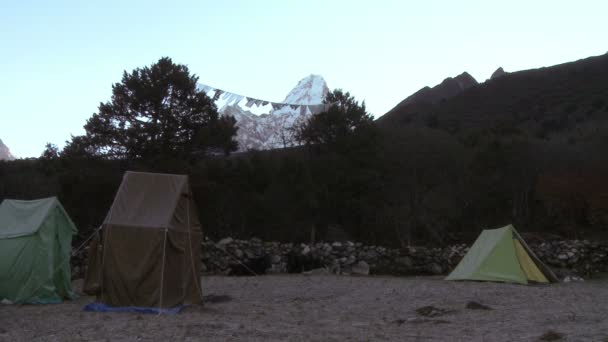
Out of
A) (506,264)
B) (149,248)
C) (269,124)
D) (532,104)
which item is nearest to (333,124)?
(269,124)

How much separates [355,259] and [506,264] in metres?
5.88

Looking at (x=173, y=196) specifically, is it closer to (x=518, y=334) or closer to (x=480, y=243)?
(x=518, y=334)

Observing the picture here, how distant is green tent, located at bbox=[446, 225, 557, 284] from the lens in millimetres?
15086

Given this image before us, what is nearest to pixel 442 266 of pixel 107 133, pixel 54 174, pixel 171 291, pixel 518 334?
pixel 171 291

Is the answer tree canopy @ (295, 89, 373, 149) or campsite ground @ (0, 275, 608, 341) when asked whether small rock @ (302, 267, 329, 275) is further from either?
tree canopy @ (295, 89, 373, 149)

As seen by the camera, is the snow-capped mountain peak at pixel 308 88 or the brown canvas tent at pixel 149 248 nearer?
the brown canvas tent at pixel 149 248

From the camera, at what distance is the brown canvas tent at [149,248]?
10508 millimetres

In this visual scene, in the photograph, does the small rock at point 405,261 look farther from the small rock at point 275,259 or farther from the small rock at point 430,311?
the small rock at point 430,311

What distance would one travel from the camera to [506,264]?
15.3m

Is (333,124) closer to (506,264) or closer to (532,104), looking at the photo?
(506,264)

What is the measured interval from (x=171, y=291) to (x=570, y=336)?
246 inches

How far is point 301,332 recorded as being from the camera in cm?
785

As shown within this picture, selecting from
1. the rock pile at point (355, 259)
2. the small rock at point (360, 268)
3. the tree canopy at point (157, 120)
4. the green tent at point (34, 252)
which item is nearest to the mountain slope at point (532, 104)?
the tree canopy at point (157, 120)

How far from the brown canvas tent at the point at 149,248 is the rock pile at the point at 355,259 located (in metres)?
7.69
